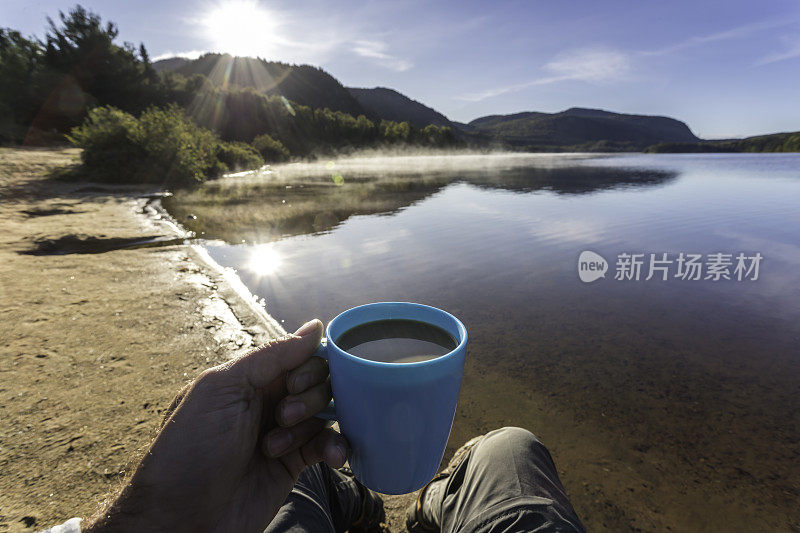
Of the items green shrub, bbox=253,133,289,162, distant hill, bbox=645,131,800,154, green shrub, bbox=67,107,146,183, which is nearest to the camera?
green shrub, bbox=67,107,146,183

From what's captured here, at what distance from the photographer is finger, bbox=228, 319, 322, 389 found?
960 millimetres

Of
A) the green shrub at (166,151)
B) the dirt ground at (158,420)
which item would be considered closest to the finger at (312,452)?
the dirt ground at (158,420)

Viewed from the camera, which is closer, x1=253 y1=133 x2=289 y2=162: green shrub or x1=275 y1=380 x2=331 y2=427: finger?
x1=275 y1=380 x2=331 y2=427: finger

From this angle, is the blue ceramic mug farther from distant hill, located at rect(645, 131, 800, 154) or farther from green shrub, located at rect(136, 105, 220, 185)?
distant hill, located at rect(645, 131, 800, 154)

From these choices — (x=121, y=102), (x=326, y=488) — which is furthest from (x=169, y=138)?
(x=121, y=102)

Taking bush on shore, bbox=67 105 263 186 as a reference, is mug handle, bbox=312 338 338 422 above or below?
below

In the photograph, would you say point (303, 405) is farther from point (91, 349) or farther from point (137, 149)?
point (137, 149)

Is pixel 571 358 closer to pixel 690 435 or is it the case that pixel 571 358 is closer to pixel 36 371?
pixel 690 435

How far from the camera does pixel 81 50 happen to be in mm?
30281

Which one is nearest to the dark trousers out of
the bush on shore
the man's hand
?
the man's hand

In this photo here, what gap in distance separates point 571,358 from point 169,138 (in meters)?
16.3

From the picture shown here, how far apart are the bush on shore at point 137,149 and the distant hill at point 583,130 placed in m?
113

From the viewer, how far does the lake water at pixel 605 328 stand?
79.8 inches

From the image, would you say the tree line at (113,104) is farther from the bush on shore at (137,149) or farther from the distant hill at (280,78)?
the distant hill at (280,78)
